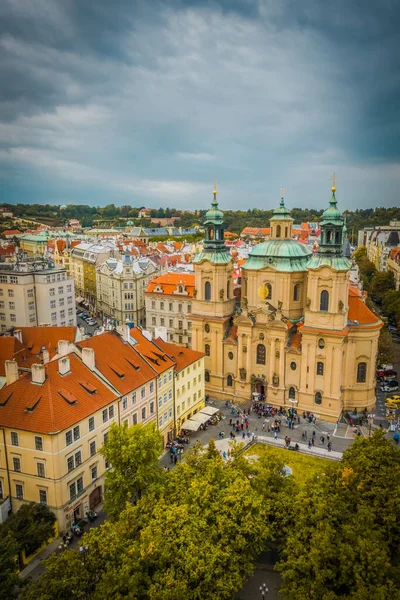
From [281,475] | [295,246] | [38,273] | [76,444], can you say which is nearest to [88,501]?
[76,444]

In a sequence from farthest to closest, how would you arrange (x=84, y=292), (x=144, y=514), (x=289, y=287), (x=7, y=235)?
(x=7, y=235), (x=84, y=292), (x=289, y=287), (x=144, y=514)

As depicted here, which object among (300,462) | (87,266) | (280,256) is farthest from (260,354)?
(87,266)

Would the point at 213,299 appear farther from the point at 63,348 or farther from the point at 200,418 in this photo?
the point at 63,348

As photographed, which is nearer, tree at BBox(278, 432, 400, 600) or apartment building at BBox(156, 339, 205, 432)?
tree at BBox(278, 432, 400, 600)

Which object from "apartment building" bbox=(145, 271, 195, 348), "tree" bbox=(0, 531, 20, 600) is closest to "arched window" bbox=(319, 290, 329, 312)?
"apartment building" bbox=(145, 271, 195, 348)

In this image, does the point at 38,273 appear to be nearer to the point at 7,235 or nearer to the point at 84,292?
the point at 84,292

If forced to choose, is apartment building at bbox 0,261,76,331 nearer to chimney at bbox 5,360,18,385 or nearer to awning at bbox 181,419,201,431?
awning at bbox 181,419,201,431

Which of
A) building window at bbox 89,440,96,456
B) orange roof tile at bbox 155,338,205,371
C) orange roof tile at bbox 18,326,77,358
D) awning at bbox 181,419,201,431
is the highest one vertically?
orange roof tile at bbox 18,326,77,358
